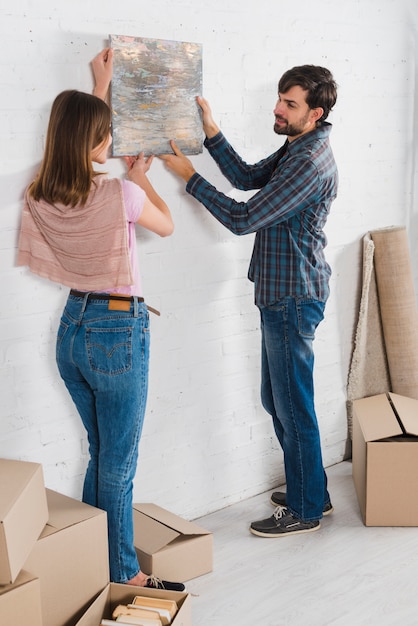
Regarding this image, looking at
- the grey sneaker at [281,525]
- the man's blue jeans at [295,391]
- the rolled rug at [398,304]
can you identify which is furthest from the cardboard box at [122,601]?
the rolled rug at [398,304]

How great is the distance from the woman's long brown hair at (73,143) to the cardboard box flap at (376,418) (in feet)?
5.08

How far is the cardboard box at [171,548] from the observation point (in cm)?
266

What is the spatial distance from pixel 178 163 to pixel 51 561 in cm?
139

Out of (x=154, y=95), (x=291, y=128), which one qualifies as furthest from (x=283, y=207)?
(x=154, y=95)

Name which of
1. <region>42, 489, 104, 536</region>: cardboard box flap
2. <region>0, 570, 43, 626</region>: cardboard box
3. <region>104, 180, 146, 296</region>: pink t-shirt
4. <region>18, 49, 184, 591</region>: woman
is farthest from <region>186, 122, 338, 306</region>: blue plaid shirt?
<region>0, 570, 43, 626</region>: cardboard box

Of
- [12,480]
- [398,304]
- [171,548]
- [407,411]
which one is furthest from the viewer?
[398,304]

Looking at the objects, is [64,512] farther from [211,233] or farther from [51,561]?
[211,233]

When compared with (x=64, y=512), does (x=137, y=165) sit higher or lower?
higher

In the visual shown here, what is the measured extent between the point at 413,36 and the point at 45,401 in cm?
244

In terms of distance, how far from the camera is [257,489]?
3.42m

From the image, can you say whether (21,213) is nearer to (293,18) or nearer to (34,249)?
(34,249)

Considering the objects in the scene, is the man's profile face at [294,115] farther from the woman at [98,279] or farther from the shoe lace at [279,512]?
the shoe lace at [279,512]

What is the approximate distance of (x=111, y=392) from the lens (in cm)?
238

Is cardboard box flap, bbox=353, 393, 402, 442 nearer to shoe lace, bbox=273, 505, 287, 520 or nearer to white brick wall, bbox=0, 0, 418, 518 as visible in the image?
white brick wall, bbox=0, 0, 418, 518
